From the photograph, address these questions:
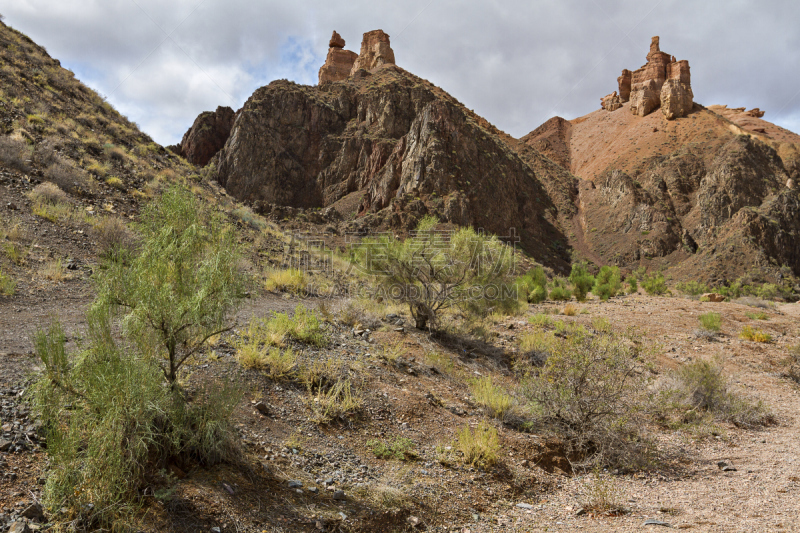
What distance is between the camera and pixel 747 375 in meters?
10.1

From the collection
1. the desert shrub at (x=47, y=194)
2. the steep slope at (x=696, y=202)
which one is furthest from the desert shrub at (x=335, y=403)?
the steep slope at (x=696, y=202)

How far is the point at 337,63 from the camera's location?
86375mm

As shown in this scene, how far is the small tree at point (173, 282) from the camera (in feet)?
12.0

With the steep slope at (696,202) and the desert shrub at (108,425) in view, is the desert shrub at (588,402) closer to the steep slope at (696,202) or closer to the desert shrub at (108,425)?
the desert shrub at (108,425)

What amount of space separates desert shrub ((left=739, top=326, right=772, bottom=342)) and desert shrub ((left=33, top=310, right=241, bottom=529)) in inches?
613

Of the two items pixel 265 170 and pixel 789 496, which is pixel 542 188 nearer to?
pixel 265 170

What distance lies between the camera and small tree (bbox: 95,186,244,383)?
366cm

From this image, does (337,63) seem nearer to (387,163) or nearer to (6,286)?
(387,163)

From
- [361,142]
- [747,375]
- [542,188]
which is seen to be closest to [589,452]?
[747,375]

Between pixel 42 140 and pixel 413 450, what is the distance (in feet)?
50.5

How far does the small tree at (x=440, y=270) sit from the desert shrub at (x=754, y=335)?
8.51 meters

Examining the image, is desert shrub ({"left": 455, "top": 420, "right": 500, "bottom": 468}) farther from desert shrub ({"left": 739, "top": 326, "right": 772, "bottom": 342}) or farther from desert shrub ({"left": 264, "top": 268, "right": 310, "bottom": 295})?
desert shrub ({"left": 739, "top": 326, "right": 772, "bottom": 342})

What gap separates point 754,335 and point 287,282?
49.0 feet

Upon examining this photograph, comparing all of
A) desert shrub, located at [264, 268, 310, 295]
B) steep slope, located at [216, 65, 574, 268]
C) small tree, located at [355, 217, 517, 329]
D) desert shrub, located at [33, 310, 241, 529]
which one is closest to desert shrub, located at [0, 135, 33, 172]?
desert shrub, located at [264, 268, 310, 295]
